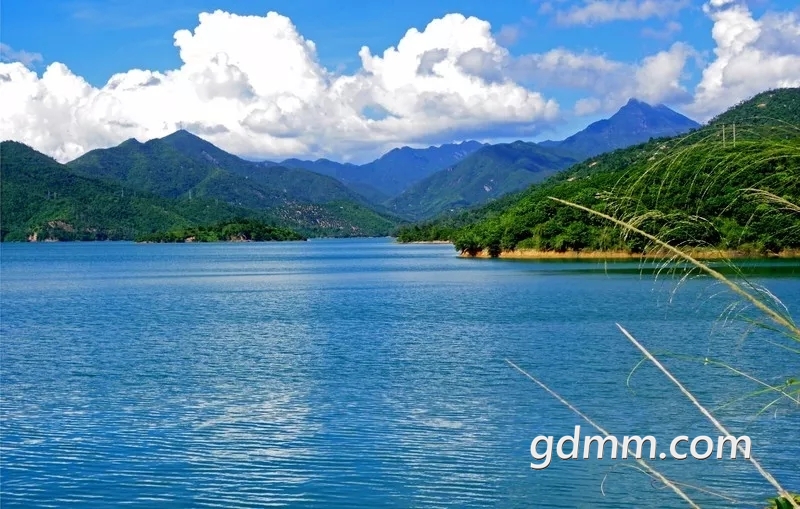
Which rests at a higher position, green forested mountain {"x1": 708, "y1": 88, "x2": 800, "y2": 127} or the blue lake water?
green forested mountain {"x1": 708, "y1": 88, "x2": 800, "y2": 127}

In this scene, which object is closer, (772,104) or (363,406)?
(363,406)

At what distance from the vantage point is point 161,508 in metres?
12.1

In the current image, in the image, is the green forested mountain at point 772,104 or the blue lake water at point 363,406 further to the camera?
the green forested mountain at point 772,104

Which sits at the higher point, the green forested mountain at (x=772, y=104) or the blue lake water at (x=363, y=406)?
the green forested mountain at (x=772, y=104)

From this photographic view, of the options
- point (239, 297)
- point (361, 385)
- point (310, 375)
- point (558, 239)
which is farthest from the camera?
point (558, 239)

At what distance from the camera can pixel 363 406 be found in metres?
18.6

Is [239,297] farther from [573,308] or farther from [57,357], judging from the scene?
[57,357]

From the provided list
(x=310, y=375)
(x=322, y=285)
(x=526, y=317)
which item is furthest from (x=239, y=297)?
(x=310, y=375)

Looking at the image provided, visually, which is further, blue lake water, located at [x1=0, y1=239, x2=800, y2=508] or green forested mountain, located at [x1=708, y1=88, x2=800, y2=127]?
green forested mountain, located at [x1=708, y1=88, x2=800, y2=127]

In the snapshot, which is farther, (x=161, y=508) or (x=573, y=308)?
(x=573, y=308)

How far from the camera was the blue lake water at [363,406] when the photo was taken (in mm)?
12727

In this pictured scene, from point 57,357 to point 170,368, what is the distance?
491 cm

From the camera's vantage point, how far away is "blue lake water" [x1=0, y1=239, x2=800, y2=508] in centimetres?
1273

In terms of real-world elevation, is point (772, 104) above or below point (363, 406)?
above
